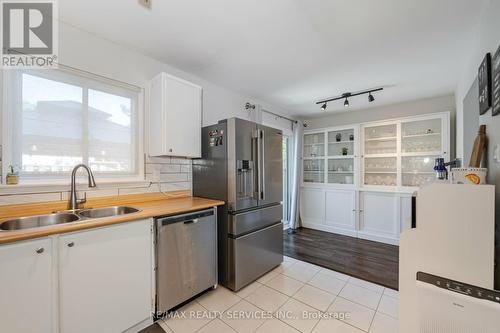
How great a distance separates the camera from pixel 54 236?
4.08 feet

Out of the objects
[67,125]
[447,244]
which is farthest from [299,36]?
[67,125]

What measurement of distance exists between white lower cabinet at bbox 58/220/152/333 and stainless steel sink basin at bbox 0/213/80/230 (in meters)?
0.34

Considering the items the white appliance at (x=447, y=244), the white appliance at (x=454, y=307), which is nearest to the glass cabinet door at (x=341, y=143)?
the white appliance at (x=447, y=244)

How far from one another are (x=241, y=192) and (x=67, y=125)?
173cm

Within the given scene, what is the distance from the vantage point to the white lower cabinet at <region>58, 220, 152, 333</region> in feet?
4.24

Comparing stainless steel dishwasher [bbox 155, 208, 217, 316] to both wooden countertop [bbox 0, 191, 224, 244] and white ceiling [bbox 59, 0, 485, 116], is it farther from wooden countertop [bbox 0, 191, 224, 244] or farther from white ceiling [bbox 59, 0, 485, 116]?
white ceiling [bbox 59, 0, 485, 116]

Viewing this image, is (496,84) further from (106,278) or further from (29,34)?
(29,34)

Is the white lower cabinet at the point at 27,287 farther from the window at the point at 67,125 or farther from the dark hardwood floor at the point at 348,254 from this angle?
the dark hardwood floor at the point at 348,254

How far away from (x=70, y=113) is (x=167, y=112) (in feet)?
2.70

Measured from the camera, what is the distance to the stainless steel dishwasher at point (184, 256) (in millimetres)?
1715

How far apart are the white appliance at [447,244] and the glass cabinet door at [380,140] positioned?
119 inches

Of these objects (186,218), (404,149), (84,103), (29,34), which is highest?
(29,34)

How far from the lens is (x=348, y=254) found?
10.2 feet

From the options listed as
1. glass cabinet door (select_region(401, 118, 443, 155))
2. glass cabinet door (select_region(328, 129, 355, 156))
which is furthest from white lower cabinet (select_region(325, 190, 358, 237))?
glass cabinet door (select_region(401, 118, 443, 155))
